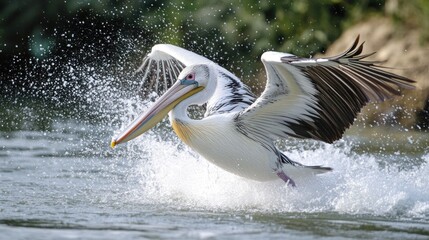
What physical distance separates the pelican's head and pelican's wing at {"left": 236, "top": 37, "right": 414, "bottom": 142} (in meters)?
0.41

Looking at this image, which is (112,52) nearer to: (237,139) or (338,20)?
(338,20)

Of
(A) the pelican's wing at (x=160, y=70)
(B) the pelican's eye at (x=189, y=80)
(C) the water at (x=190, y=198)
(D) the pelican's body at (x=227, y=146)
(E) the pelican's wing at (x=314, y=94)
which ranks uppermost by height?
(A) the pelican's wing at (x=160, y=70)

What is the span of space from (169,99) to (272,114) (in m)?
0.71

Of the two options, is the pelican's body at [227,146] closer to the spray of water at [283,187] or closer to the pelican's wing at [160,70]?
the spray of water at [283,187]

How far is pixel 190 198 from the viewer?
7031 mm

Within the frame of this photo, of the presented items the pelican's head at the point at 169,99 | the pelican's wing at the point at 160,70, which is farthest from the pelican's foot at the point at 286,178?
the pelican's wing at the point at 160,70

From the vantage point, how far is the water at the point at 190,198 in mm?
5695

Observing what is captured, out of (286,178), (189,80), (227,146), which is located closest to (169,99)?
(189,80)

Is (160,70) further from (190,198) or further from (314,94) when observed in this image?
(314,94)

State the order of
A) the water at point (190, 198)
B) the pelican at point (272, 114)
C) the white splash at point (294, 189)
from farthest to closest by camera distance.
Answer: the white splash at point (294, 189)
the pelican at point (272, 114)
the water at point (190, 198)

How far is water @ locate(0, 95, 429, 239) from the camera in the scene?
570 cm

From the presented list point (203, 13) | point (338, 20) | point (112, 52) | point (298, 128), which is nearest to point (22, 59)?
point (112, 52)

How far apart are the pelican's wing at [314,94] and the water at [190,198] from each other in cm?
40

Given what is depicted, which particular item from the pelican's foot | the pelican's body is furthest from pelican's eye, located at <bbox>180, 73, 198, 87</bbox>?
the pelican's foot
